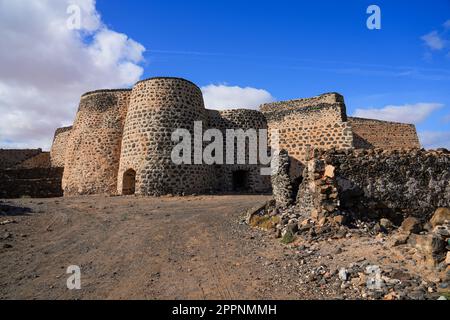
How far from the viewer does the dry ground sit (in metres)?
5.23

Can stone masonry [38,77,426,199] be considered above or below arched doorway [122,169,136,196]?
above

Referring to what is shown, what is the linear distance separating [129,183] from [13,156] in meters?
17.0

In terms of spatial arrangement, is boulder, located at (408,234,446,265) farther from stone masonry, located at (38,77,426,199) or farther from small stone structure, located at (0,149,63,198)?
small stone structure, located at (0,149,63,198)

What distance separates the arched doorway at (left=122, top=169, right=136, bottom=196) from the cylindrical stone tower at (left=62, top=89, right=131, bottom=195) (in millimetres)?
1126

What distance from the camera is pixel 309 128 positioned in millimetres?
17734

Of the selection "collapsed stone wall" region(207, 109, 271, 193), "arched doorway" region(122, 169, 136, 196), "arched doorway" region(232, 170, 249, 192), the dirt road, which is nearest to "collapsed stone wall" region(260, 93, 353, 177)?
"collapsed stone wall" region(207, 109, 271, 193)

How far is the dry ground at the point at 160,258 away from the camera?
5227mm

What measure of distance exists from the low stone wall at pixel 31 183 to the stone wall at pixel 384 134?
20.5 m

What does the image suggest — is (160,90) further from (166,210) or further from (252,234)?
(252,234)

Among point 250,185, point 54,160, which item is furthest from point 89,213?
point 54,160

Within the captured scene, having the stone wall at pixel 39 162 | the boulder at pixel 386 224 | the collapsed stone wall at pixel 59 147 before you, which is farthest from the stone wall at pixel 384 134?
the stone wall at pixel 39 162

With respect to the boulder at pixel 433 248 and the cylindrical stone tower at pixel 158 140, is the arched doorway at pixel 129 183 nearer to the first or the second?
the cylindrical stone tower at pixel 158 140

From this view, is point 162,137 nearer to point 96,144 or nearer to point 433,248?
point 96,144
